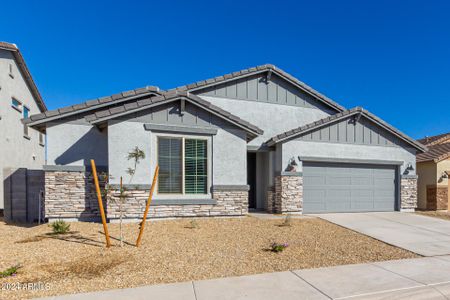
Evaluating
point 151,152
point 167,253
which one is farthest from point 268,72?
point 167,253

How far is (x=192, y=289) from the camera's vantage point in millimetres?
4219

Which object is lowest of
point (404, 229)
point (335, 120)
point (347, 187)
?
point (404, 229)

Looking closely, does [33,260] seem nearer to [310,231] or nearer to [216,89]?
[310,231]

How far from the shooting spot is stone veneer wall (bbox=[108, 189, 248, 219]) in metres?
8.98

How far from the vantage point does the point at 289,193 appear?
11.5 meters

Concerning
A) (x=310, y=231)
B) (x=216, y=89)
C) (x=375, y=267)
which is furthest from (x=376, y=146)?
(x=375, y=267)

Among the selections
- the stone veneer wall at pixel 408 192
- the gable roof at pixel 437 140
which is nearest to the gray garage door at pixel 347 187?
the stone veneer wall at pixel 408 192

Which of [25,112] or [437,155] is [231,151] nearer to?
[437,155]

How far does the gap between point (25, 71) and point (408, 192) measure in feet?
74.2

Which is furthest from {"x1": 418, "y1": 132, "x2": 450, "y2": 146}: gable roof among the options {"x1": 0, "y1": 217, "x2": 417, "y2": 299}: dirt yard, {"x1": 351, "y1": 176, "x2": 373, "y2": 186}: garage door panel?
{"x1": 0, "y1": 217, "x2": 417, "y2": 299}: dirt yard

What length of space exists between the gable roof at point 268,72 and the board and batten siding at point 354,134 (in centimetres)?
189

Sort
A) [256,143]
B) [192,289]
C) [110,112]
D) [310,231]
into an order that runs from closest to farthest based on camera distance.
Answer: [192,289] < [310,231] < [110,112] < [256,143]

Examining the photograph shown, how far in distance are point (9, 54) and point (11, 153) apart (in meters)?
5.64

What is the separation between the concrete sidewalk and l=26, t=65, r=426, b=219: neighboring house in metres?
5.24
